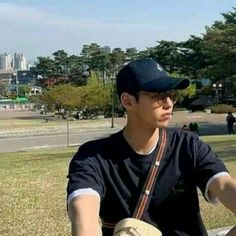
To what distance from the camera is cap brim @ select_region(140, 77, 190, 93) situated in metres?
2.09

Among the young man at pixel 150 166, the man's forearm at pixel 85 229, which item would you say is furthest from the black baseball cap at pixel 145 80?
the man's forearm at pixel 85 229

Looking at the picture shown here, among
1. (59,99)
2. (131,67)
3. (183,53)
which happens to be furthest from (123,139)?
(183,53)

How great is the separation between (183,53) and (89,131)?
35700 millimetres

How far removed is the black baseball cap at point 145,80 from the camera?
2.10 m

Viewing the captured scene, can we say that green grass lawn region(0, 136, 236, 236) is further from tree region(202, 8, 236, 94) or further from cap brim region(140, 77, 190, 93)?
tree region(202, 8, 236, 94)

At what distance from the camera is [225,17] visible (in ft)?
157

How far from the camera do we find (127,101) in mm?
2160

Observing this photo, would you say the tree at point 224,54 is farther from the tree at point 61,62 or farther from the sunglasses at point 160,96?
the tree at point 61,62

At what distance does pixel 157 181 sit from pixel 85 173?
285mm

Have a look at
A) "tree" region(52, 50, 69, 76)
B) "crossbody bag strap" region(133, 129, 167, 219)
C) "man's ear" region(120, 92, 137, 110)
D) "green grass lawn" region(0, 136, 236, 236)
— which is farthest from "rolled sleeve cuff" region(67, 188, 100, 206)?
"tree" region(52, 50, 69, 76)

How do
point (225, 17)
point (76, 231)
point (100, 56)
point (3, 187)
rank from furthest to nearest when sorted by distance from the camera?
1. point (100, 56)
2. point (225, 17)
3. point (3, 187)
4. point (76, 231)

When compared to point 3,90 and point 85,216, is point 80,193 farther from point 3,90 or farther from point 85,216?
point 3,90

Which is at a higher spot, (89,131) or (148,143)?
(148,143)

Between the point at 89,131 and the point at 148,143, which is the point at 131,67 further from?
the point at 89,131
